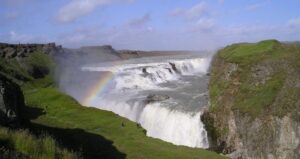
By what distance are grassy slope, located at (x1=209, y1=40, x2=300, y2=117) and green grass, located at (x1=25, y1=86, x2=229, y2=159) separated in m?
7.52

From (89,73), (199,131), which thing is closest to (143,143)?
(199,131)

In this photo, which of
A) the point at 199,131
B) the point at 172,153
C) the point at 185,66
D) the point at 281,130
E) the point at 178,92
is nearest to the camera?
the point at 172,153

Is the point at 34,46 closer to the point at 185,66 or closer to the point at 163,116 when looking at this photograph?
the point at 185,66

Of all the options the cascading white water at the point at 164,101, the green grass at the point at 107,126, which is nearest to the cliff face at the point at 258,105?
the cascading white water at the point at 164,101

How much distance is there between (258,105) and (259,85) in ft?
8.91

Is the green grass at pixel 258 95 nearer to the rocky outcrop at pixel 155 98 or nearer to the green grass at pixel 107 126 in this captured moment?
the green grass at pixel 107 126

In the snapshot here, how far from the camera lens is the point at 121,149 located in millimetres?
20344

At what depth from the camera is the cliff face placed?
24.9 m

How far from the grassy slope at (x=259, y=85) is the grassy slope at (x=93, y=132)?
755 cm

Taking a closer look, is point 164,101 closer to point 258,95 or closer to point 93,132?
point 258,95

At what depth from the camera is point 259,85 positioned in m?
29.8

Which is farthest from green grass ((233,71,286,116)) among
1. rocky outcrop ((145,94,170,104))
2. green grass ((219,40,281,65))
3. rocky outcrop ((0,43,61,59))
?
rocky outcrop ((0,43,61,59))

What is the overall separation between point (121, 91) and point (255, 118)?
29621mm

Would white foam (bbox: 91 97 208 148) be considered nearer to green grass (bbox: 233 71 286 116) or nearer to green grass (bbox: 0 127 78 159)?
green grass (bbox: 233 71 286 116)
